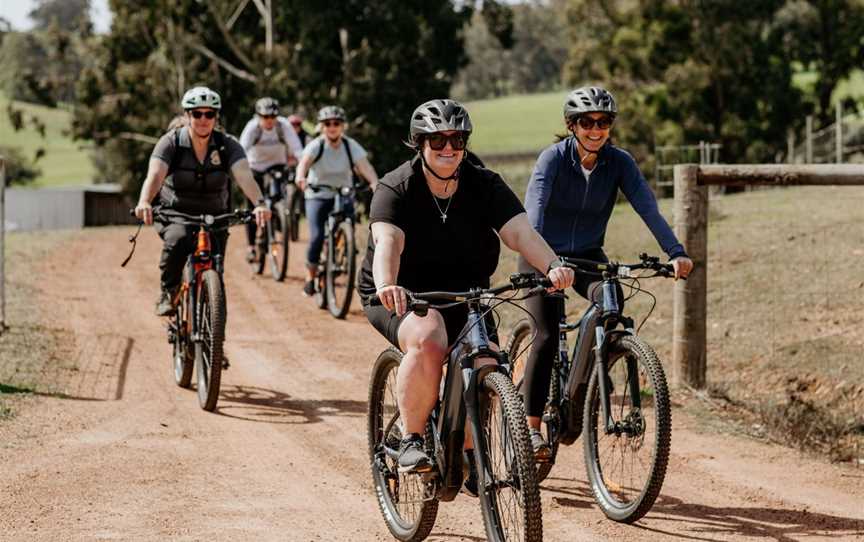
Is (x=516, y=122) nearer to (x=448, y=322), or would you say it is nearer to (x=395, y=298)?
(x=448, y=322)

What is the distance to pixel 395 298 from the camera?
18.0ft

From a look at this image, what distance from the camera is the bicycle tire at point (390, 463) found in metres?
6.33

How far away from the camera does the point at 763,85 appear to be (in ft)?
135

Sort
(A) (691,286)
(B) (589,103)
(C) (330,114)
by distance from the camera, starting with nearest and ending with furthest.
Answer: (B) (589,103)
(A) (691,286)
(C) (330,114)

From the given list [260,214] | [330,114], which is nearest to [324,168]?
[330,114]

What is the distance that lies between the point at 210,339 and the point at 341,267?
14.6 ft

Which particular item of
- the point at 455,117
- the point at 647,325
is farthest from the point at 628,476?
the point at 647,325

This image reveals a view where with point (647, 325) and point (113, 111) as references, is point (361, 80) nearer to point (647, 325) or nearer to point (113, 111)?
point (113, 111)

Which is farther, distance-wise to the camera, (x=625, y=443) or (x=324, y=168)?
(x=324, y=168)

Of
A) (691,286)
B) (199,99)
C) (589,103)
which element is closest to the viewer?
(589,103)

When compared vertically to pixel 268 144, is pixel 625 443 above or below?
below

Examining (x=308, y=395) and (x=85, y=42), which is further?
(x=85, y=42)

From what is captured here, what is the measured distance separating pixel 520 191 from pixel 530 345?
1830 centimetres

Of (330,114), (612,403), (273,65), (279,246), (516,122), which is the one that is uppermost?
(516,122)
